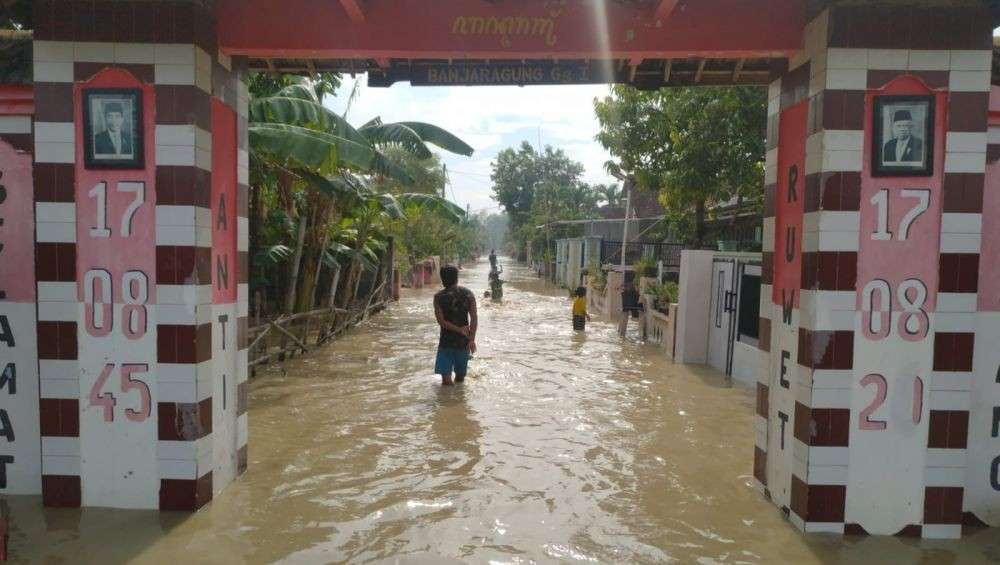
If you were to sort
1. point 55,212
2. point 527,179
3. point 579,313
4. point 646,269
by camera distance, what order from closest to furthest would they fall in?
1. point 55,212
2. point 579,313
3. point 646,269
4. point 527,179

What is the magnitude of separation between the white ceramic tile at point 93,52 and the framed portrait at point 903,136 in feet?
17.0

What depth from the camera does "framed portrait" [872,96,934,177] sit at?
175 inches

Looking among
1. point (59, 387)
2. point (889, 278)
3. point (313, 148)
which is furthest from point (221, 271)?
point (889, 278)

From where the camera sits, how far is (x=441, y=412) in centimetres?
778

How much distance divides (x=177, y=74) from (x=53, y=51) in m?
0.85

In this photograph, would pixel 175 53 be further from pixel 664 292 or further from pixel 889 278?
pixel 664 292

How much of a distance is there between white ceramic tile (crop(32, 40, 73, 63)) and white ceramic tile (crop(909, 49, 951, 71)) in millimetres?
5670

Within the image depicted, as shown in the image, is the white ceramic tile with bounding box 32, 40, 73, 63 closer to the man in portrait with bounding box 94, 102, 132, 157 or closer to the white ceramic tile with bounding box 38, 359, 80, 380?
the man in portrait with bounding box 94, 102, 132, 157

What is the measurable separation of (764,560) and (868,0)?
12.1 ft

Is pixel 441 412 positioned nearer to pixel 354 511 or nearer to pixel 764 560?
pixel 354 511

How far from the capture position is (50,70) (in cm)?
459

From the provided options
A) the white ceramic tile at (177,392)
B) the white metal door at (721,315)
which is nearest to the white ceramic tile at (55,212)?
the white ceramic tile at (177,392)

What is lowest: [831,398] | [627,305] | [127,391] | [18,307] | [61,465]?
[61,465]

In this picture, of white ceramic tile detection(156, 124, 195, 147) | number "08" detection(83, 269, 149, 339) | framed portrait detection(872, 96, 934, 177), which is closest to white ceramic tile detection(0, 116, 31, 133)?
white ceramic tile detection(156, 124, 195, 147)
